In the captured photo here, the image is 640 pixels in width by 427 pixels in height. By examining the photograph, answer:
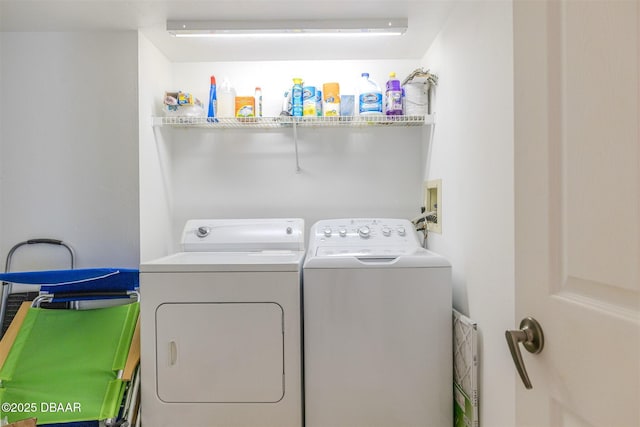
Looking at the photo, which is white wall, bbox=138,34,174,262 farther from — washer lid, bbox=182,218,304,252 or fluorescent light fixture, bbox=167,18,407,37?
fluorescent light fixture, bbox=167,18,407,37

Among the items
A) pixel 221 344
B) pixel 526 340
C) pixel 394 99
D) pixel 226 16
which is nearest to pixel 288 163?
pixel 394 99

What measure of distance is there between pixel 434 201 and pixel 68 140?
2289 mm

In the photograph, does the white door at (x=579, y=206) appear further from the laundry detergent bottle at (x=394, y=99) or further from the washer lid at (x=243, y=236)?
the washer lid at (x=243, y=236)

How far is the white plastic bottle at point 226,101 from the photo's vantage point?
2326 millimetres

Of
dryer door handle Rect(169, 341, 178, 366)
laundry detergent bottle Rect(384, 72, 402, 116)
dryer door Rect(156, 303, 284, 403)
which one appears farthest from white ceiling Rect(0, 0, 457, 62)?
dryer door handle Rect(169, 341, 178, 366)

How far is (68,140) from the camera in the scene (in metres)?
2.13

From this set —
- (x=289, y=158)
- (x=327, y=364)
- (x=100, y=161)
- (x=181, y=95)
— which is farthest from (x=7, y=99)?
(x=327, y=364)

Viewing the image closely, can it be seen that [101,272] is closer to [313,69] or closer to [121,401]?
[121,401]

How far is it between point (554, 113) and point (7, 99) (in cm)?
278

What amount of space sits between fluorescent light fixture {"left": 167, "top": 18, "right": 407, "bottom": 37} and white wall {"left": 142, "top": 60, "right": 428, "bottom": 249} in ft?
1.71

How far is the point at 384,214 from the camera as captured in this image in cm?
253

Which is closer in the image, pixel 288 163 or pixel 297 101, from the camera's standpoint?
pixel 297 101

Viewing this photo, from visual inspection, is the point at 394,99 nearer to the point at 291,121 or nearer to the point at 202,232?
the point at 291,121

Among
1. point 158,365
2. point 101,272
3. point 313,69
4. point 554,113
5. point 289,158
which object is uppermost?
point 313,69
